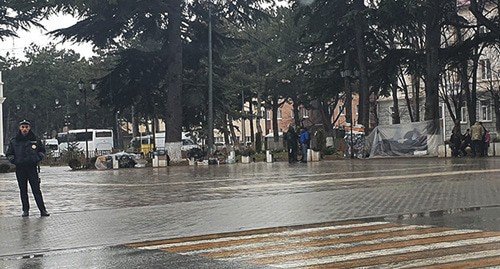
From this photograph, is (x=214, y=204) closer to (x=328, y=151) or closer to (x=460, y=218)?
(x=460, y=218)

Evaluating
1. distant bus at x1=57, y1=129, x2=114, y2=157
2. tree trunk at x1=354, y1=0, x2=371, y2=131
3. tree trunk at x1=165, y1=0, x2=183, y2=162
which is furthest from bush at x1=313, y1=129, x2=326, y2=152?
distant bus at x1=57, y1=129, x2=114, y2=157

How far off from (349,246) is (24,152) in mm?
7044

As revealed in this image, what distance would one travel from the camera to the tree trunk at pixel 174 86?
40.7 meters

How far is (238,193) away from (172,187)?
11.2 ft

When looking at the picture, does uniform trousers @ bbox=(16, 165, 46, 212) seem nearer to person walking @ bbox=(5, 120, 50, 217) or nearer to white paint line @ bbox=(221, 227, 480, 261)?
person walking @ bbox=(5, 120, 50, 217)

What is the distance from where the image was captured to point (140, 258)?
Answer: 877 cm

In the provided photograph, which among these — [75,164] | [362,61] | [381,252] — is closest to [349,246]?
[381,252]

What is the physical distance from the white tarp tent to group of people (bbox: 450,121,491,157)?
1.05 meters

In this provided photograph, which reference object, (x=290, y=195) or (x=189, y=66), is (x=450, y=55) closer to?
(x=189, y=66)

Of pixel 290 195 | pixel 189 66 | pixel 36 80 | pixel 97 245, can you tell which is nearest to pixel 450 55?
pixel 189 66

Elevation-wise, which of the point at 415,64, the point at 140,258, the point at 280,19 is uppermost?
the point at 280,19

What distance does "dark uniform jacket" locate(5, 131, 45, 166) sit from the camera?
13688 mm

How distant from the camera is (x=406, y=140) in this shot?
128ft

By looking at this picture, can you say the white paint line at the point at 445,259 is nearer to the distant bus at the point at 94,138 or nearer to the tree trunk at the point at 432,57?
the tree trunk at the point at 432,57
